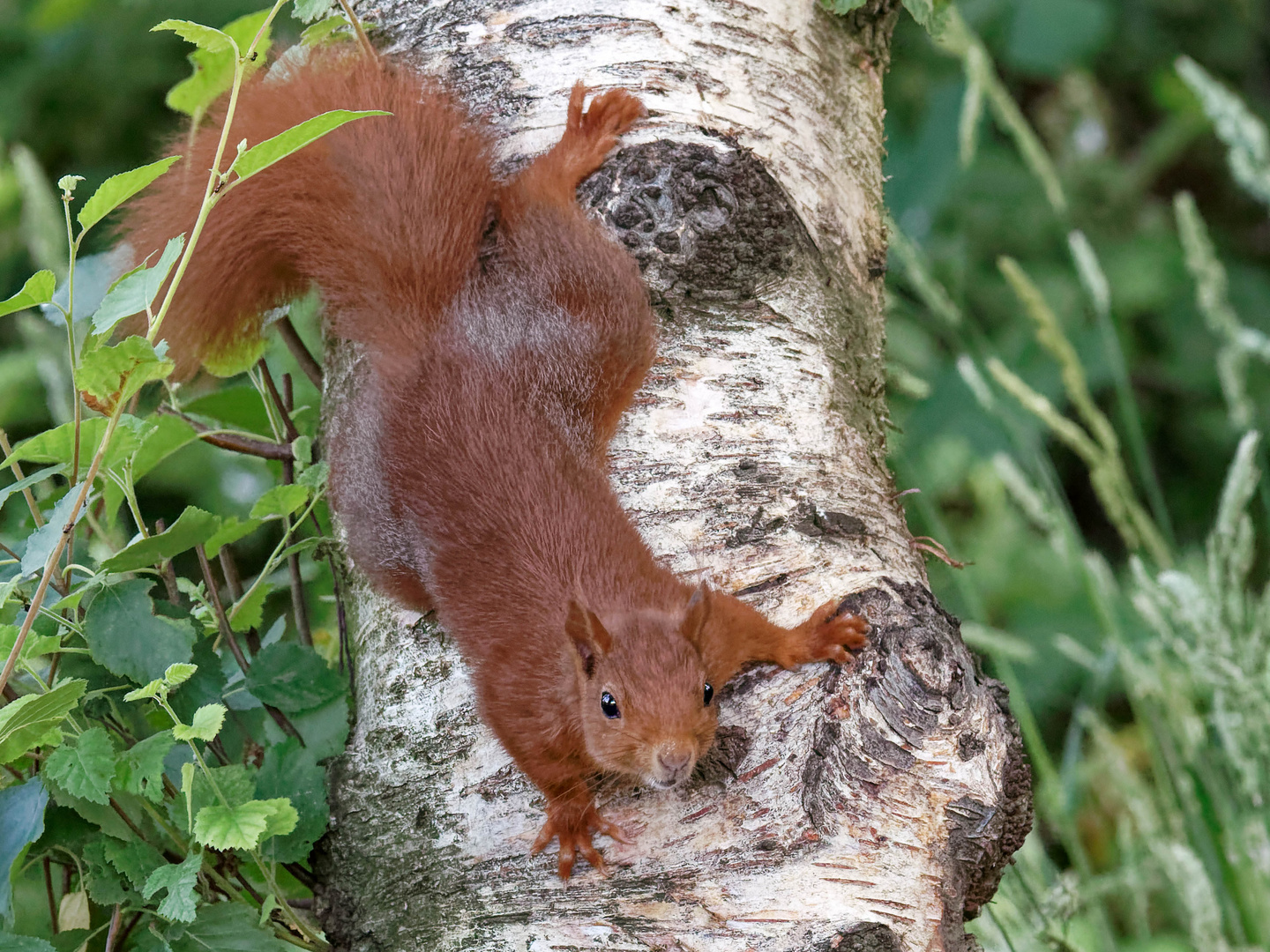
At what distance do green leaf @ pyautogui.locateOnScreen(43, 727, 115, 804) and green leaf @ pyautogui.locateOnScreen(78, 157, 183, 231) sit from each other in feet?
1.20

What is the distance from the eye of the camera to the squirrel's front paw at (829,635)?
0.93 metres

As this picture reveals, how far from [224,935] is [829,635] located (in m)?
0.52

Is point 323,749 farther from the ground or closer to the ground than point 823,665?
closer to the ground

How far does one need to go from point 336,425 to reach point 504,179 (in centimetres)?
29

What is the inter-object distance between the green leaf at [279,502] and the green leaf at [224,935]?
1.09 feet

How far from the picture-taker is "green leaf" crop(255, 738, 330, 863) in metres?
0.98

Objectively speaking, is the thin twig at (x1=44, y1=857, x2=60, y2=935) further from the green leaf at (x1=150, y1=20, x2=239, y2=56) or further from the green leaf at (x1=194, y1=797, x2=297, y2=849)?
the green leaf at (x1=150, y1=20, x2=239, y2=56)

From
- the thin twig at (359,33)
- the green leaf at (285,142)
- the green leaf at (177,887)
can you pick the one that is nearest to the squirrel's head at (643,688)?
the green leaf at (177,887)

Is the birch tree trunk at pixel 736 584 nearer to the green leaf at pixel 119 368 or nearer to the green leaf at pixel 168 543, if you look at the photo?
the green leaf at pixel 168 543

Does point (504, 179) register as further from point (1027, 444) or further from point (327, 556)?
point (1027, 444)

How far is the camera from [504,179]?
114 centimetres


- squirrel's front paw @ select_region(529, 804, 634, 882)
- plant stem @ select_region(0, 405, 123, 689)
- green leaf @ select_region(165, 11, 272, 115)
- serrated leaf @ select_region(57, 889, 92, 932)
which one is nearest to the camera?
plant stem @ select_region(0, 405, 123, 689)

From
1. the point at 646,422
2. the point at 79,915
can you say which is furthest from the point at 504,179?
the point at 79,915

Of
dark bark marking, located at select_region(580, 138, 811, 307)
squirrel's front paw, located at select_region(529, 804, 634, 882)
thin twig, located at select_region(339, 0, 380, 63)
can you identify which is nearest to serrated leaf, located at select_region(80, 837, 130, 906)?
squirrel's front paw, located at select_region(529, 804, 634, 882)
